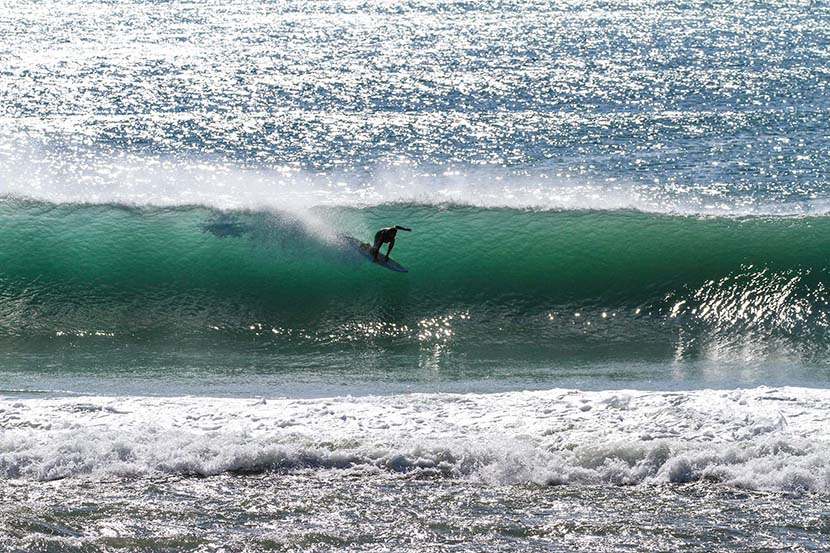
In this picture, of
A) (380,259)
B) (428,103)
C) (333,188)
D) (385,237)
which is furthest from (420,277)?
(428,103)

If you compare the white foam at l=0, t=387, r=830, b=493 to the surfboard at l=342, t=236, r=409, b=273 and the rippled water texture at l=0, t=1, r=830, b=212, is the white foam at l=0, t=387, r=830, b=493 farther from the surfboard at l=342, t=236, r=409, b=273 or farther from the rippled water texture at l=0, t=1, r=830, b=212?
the rippled water texture at l=0, t=1, r=830, b=212

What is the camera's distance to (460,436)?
45.8ft

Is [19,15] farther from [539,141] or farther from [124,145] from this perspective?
[539,141]

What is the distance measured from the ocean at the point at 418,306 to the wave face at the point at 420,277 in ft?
0.24

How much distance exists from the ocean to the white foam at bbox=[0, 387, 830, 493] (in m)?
0.05

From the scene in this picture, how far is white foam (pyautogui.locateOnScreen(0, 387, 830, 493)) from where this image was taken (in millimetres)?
13125

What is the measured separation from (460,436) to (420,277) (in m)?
6.35

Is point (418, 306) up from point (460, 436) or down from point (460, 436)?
up

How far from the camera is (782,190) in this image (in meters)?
24.3

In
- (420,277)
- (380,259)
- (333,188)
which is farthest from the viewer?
(333,188)

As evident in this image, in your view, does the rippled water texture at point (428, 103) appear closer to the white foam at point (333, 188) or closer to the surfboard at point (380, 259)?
the white foam at point (333, 188)

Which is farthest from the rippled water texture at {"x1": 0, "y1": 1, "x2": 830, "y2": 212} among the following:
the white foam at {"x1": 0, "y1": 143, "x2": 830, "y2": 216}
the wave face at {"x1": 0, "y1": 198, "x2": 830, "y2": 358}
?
the wave face at {"x1": 0, "y1": 198, "x2": 830, "y2": 358}

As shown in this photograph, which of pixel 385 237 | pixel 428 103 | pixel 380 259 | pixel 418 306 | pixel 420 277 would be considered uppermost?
pixel 428 103

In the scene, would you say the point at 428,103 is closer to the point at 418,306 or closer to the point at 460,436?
the point at 418,306
